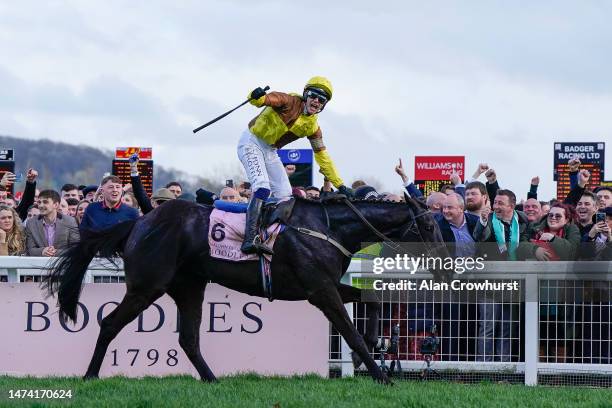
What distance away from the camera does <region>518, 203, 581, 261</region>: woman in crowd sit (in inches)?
415

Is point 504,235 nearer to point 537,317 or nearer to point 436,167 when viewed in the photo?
point 537,317

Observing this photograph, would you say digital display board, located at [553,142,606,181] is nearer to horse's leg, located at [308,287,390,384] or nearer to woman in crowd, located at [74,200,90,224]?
woman in crowd, located at [74,200,90,224]

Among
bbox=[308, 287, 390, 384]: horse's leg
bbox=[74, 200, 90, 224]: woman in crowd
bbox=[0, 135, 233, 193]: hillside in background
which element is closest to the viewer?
bbox=[308, 287, 390, 384]: horse's leg

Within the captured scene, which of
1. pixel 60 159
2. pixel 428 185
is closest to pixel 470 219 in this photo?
pixel 428 185

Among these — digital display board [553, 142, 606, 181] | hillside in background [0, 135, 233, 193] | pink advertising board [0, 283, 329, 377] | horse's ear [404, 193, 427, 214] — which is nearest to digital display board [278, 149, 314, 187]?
digital display board [553, 142, 606, 181]

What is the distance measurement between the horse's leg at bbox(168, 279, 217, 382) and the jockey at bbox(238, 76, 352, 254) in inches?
31.9

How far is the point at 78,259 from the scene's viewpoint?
9938 mm

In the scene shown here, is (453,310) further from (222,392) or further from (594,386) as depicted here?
(222,392)

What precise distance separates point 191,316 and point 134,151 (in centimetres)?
545

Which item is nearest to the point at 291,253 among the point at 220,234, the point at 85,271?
the point at 220,234

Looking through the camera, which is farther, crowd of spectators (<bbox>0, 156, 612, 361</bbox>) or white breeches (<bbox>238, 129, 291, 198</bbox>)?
crowd of spectators (<bbox>0, 156, 612, 361</bbox>)

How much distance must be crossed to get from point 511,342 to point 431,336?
2.39 ft

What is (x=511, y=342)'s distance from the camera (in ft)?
34.0

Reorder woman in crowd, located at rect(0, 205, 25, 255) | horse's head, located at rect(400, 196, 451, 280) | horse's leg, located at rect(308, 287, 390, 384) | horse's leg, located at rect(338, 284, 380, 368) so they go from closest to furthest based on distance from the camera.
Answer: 1. horse's leg, located at rect(308, 287, 390, 384)
2. horse's head, located at rect(400, 196, 451, 280)
3. horse's leg, located at rect(338, 284, 380, 368)
4. woman in crowd, located at rect(0, 205, 25, 255)
